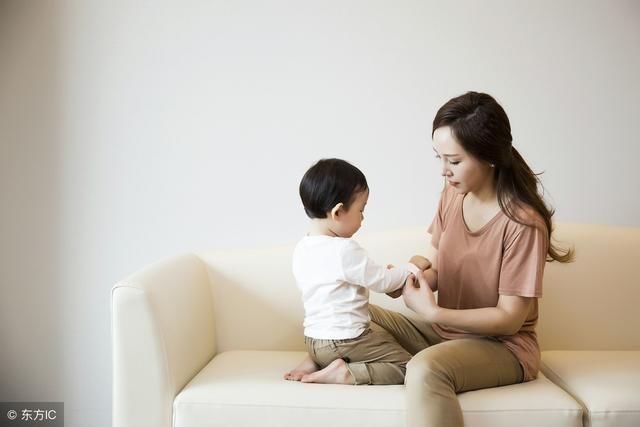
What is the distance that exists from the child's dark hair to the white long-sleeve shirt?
0.09 metres

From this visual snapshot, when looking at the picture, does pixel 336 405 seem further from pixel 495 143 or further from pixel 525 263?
pixel 495 143

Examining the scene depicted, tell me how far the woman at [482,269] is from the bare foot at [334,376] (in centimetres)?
20

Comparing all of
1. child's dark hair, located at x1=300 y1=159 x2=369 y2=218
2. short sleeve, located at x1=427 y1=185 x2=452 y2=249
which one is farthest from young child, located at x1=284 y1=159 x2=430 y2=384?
short sleeve, located at x1=427 y1=185 x2=452 y2=249

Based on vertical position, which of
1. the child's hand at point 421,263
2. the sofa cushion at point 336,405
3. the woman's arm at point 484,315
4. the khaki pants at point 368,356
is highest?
the child's hand at point 421,263

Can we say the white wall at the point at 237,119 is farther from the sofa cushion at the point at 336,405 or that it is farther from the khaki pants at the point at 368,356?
the sofa cushion at the point at 336,405

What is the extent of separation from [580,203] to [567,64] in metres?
0.50

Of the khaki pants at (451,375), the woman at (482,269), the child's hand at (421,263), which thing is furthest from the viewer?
the child's hand at (421,263)

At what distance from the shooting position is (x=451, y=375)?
1706mm

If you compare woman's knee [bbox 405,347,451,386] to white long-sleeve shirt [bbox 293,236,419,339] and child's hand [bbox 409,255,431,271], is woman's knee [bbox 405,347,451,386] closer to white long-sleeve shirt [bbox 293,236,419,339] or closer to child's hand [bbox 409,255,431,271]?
white long-sleeve shirt [bbox 293,236,419,339]

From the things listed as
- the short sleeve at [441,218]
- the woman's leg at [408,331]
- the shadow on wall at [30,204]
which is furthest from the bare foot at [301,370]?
the shadow on wall at [30,204]

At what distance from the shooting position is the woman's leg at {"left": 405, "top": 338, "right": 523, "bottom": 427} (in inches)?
64.0

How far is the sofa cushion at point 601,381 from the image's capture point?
1.71m

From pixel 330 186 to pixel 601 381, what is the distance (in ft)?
2.95

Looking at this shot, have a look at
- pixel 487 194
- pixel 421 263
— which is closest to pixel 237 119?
pixel 421 263
